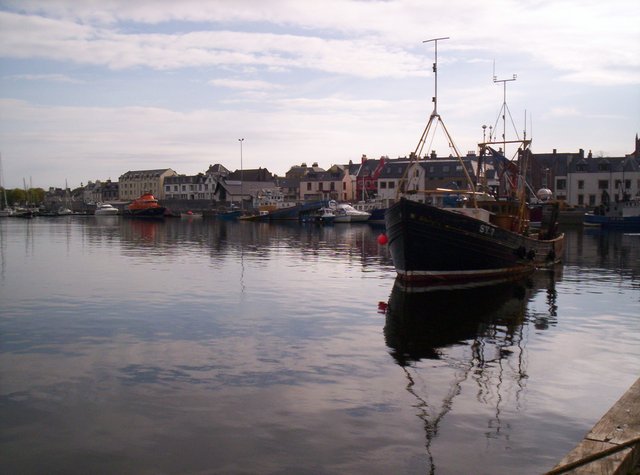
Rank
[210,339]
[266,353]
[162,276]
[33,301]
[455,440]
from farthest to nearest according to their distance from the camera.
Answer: [162,276], [33,301], [210,339], [266,353], [455,440]

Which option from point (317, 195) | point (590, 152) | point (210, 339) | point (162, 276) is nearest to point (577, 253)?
point (162, 276)

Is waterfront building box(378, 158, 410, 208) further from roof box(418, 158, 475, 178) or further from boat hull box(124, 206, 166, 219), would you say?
boat hull box(124, 206, 166, 219)

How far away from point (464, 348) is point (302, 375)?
17.9ft

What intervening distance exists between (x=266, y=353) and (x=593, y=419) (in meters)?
8.22

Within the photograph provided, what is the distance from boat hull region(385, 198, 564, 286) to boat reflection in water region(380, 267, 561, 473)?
122cm

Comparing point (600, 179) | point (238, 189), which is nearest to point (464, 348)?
point (600, 179)

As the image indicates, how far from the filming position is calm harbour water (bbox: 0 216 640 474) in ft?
34.9

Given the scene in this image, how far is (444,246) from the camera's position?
2950 cm

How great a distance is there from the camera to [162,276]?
33.3 metres

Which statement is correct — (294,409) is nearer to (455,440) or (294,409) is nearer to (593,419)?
(455,440)

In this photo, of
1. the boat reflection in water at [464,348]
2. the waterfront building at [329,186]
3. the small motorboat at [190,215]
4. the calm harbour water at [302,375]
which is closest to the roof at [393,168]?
the waterfront building at [329,186]

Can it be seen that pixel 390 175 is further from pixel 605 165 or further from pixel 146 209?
pixel 146 209

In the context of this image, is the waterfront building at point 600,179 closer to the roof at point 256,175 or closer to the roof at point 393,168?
the roof at point 393,168

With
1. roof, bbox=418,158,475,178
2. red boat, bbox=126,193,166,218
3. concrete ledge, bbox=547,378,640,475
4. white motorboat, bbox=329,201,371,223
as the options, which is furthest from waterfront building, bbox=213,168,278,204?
concrete ledge, bbox=547,378,640,475
